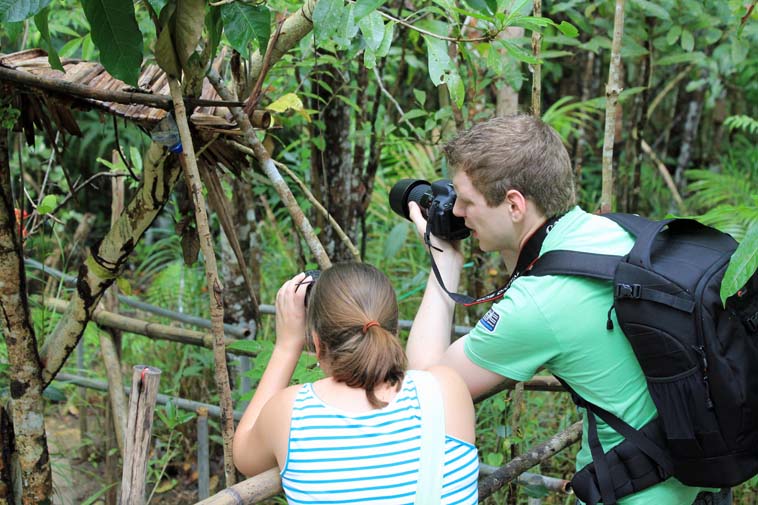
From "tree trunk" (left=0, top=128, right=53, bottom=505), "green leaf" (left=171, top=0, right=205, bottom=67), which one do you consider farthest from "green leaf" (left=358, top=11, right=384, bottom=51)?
"tree trunk" (left=0, top=128, right=53, bottom=505)

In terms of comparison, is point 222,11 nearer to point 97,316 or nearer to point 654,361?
point 654,361

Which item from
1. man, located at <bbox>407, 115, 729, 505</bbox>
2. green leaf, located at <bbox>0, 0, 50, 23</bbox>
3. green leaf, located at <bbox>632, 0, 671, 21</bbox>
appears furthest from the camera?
green leaf, located at <bbox>632, 0, 671, 21</bbox>

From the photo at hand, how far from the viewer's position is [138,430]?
4.46 ft

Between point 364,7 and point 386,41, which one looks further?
point 386,41

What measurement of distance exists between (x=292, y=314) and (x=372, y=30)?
0.61m

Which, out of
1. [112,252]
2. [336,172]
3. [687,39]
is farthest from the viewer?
[687,39]

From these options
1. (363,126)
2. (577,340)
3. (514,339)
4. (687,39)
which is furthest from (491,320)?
(687,39)

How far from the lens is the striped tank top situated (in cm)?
A: 124

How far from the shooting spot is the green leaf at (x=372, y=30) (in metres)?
1.55

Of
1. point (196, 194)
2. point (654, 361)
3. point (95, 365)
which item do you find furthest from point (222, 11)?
point (95, 365)

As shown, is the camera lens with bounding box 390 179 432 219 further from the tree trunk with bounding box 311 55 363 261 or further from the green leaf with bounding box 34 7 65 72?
the tree trunk with bounding box 311 55 363 261

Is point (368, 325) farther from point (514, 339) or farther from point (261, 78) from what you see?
point (261, 78)

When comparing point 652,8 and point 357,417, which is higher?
point 652,8

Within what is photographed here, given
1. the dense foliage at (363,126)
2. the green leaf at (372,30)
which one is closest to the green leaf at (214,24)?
the dense foliage at (363,126)
